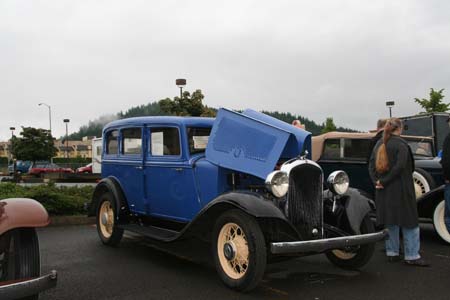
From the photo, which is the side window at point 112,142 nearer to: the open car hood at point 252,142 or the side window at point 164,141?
the side window at point 164,141

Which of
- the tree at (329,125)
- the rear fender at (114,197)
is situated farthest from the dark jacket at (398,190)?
the tree at (329,125)

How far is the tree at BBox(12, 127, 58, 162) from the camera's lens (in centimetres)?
4366

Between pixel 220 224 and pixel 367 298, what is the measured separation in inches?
62.1

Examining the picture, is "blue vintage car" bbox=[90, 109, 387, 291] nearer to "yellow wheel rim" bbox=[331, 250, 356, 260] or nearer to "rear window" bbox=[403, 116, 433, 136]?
"yellow wheel rim" bbox=[331, 250, 356, 260]

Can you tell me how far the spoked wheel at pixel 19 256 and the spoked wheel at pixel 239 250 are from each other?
180 cm

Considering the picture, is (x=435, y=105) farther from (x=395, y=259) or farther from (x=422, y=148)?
(x=395, y=259)

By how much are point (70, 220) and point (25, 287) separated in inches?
244

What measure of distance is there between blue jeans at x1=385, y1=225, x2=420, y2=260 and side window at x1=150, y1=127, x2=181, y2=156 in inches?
112

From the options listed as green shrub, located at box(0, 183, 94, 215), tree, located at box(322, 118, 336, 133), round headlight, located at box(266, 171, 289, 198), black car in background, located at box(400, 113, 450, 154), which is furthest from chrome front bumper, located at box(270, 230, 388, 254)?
tree, located at box(322, 118, 336, 133)

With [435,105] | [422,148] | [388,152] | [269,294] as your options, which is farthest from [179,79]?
[435,105]

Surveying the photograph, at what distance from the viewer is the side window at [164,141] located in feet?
19.6

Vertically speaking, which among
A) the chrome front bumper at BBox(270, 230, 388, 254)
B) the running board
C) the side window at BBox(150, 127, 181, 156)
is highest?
the side window at BBox(150, 127, 181, 156)

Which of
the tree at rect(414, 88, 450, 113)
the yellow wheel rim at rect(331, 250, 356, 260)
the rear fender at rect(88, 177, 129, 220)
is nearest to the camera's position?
the yellow wheel rim at rect(331, 250, 356, 260)

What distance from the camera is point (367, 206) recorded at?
17.0ft
